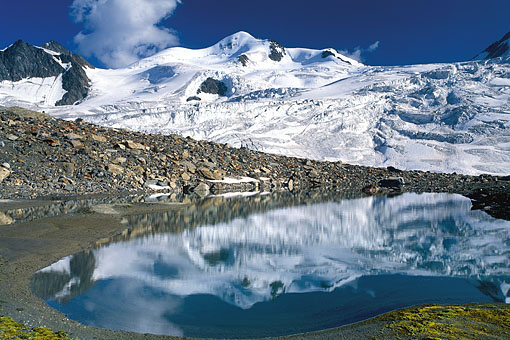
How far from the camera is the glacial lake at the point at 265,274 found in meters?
4.69

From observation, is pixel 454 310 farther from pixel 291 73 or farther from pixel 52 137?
pixel 291 73

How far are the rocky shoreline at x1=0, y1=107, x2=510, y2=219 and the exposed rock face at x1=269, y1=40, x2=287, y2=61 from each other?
4615 inches

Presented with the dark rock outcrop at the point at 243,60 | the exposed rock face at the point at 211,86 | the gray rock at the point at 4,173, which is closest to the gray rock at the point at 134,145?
the gray rock at the point at 4,173

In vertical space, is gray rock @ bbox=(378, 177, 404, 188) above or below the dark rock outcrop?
below

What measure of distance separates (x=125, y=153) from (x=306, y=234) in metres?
14.5

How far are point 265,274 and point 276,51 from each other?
149273 millimetres

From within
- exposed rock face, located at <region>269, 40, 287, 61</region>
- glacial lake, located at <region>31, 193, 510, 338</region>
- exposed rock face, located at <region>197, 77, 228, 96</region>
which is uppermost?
exposed rock face, located at <region>269, 40, 287, 61</region>

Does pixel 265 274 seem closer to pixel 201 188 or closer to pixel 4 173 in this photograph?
pixel 4 173

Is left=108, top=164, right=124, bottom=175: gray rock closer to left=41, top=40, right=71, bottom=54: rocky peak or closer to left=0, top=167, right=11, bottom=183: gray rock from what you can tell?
left=0, top=167, right=11, bottom=183: gray rock

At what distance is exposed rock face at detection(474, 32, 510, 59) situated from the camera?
91.0m

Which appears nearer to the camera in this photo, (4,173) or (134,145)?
(4,173)

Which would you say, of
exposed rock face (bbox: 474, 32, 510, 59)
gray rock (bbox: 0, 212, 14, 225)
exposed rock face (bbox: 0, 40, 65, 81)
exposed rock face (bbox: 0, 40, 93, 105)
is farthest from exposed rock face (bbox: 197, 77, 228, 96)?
gray rock (bbox: 0, 212, 14, 225)

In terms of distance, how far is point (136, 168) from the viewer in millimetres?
20938

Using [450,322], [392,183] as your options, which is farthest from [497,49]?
[450,322]
